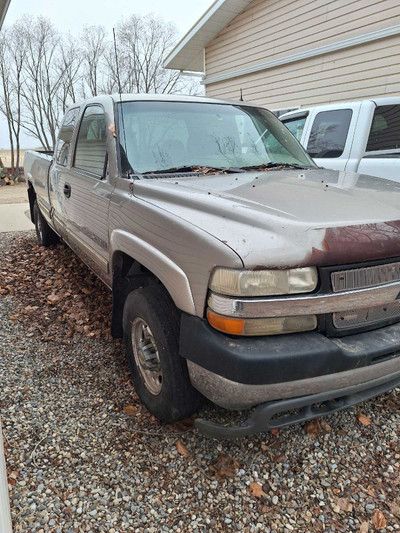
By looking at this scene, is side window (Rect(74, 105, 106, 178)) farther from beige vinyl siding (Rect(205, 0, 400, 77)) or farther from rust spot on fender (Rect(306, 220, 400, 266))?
beige vinyl siding (Rect(205, 0, 400, 77))

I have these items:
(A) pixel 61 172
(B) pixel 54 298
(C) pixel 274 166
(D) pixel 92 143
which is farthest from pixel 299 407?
(A) pixel 61 172

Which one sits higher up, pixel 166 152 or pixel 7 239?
pixel 166 152

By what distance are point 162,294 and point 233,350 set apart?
70cm

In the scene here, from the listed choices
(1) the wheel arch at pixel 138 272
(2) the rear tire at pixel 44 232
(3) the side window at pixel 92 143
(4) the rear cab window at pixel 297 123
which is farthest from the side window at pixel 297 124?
(1) the wheel arch at pixel 138 272

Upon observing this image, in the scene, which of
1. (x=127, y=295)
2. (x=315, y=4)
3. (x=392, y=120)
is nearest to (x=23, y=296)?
(x=127, y=295)

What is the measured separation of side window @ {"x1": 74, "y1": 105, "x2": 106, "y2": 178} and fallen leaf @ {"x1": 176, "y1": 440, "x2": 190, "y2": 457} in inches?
76.3

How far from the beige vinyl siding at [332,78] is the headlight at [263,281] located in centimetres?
739

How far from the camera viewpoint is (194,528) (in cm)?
184

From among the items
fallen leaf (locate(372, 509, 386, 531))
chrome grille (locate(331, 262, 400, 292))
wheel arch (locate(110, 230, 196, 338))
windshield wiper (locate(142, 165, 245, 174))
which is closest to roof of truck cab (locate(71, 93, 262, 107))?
windshield wiper (locate(142, 165, 245, 174))

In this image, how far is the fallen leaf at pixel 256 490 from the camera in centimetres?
201

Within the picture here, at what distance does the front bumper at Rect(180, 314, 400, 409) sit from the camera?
1.68 metres

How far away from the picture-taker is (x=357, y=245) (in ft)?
5.80

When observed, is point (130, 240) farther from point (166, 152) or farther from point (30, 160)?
point (30, 160)

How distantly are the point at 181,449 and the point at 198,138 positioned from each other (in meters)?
2.16
